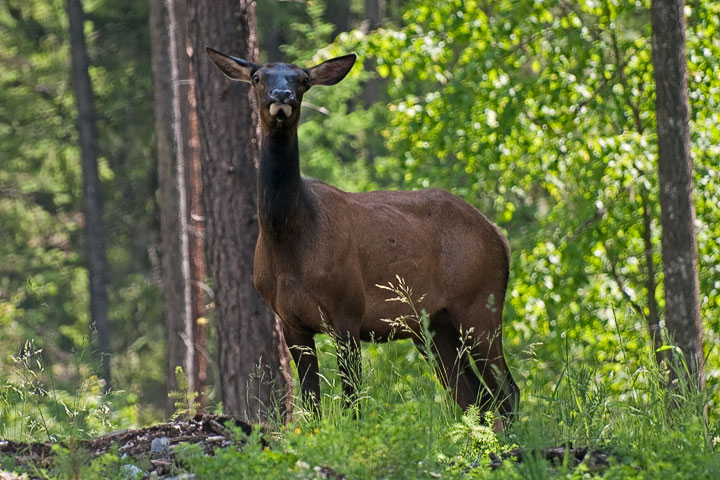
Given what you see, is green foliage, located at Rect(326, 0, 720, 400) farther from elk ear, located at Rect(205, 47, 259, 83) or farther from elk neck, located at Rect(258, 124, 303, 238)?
elk ear, located at Rect(205, 47, 259, 83)

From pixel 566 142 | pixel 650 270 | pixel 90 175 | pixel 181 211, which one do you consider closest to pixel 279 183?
pixel 566 142

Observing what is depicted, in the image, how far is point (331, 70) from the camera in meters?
8.01

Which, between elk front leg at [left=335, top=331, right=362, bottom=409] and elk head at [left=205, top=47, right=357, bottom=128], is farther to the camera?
elk head at [left=205, top=47, right=357, bottom=128]

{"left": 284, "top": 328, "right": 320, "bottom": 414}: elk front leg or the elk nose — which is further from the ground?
the elk nose

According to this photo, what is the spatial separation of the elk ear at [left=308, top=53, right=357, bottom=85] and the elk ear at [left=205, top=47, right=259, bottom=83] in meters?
0.46

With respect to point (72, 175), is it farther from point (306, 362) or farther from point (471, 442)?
point (471, 442)

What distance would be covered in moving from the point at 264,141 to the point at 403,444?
10.3 ft

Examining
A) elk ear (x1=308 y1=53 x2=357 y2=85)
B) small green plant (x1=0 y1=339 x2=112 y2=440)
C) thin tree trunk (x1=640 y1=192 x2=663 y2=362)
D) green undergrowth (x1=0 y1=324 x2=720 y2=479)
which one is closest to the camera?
green undergrowth (x1=0 y1=324 x2=720 y2=479)

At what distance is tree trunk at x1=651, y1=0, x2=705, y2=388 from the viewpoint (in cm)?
823

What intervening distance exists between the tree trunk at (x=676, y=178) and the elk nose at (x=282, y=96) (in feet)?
9.92

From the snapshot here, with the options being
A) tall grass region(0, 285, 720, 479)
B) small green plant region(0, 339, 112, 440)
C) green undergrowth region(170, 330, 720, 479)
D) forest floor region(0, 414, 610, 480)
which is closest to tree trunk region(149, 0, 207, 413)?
small green plant region(0, 339, 112, 440)

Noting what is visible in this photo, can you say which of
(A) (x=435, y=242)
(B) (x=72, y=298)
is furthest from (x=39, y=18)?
(A) (x=435, y=242)

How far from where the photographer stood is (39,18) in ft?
90.3

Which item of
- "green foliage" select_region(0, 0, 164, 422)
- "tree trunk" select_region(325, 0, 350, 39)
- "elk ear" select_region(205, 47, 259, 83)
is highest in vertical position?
"tree trunk" select_region(325, 0, 350, 39)
